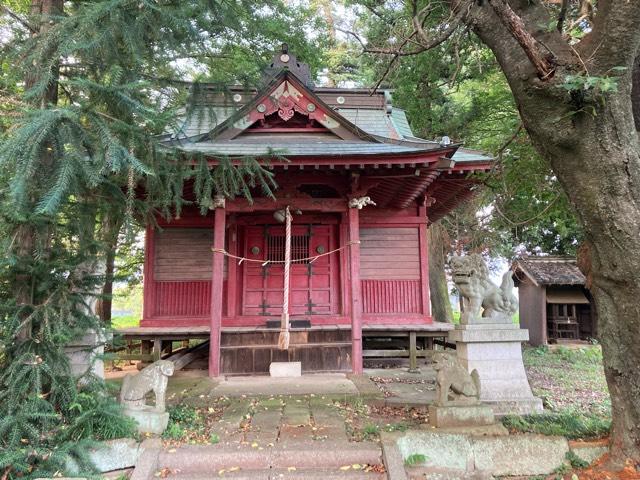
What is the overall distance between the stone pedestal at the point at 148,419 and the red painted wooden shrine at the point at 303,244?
100 inches

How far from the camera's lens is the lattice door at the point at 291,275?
28.1 feet

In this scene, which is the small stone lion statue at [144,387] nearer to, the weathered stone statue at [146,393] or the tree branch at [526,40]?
the weathered stone statue at [146,393]

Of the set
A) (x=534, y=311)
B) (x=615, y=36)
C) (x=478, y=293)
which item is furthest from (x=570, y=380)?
(x=534, y=311)

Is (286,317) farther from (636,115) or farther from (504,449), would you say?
(636,115)

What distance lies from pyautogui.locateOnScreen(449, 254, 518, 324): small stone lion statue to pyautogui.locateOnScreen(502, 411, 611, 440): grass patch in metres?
1.15

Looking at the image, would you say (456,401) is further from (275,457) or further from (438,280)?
(438,280)

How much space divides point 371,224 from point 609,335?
5.67 m

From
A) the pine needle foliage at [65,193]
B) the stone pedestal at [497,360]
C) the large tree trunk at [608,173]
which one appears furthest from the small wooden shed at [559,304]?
the pine needle foliage at [65,193]

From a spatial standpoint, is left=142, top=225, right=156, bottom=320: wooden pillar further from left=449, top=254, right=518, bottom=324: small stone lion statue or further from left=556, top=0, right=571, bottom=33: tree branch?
left=556, top=0, right=571, bottom=33: tree branch

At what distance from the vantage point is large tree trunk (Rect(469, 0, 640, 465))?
3.19 metres

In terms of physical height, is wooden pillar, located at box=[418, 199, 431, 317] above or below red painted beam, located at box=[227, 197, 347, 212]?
below

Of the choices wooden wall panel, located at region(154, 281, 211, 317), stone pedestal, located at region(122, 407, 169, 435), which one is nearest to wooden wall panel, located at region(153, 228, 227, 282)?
wooden wall panel, located at region(154, 281, 211, 317)

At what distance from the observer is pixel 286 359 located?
7098 mm

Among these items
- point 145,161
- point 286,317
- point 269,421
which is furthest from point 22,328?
point 286,317
